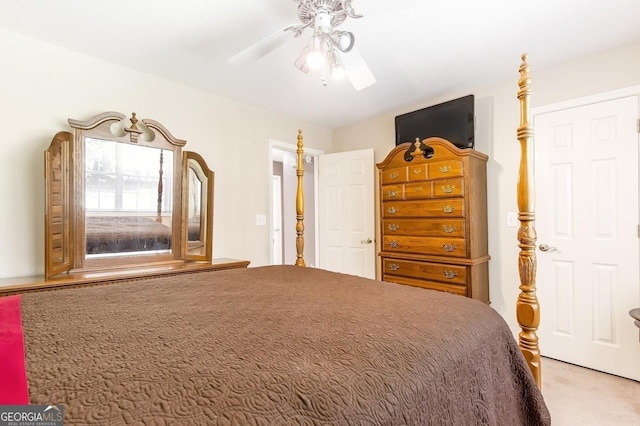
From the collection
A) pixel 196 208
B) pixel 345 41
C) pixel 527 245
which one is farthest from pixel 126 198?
pixel 527 245

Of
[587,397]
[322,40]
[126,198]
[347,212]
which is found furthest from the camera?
[347,212]

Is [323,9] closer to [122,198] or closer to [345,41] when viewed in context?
[345,41]

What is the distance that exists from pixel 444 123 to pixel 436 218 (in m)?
0.95

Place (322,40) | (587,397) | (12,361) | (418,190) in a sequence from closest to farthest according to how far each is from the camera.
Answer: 1. (12,361)
2. (322,40)
3. (587,397)
4. (418,190)

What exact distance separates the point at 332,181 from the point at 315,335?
319 cm

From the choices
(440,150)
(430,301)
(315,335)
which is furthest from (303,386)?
(440,150)

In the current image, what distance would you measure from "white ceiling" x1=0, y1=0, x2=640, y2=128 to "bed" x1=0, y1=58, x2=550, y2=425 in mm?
1605

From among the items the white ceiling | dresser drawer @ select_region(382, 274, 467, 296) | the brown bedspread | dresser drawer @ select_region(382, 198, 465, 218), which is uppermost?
the white ceiling

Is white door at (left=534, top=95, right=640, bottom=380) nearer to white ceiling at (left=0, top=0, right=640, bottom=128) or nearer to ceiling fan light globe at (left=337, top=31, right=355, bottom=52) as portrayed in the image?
white ceiling at (left=0, top=0, right=640, bottom=128)

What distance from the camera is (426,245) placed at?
113 inches

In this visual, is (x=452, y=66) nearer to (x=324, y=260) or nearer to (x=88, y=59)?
(x=324, y=260)

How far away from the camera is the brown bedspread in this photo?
59cm

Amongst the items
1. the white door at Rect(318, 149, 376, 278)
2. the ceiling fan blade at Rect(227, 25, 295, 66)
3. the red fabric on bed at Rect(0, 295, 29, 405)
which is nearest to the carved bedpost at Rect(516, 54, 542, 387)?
the ceiling fan blade at Rect(227, 25, 295, 66)

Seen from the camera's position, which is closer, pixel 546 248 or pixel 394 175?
pixel 546 248
